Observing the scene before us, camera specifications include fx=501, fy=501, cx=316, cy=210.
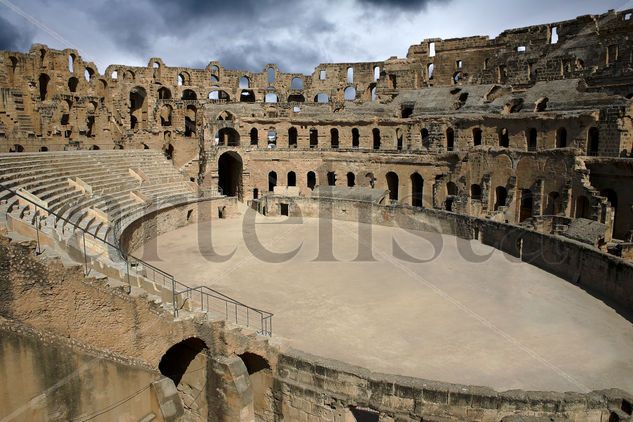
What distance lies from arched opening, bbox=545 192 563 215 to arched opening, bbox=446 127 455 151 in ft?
23.0

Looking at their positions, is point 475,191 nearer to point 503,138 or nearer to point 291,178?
point 503,138

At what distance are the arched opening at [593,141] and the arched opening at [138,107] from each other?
92.9ft

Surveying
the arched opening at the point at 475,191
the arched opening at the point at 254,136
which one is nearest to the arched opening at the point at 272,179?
Result: the arched opening at the point at 254,136

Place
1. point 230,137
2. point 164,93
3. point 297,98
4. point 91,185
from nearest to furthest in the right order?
point 91,185 → point 230,137 → point 164,93 → point 297,98

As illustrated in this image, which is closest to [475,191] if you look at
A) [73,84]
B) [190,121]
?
[190,121]

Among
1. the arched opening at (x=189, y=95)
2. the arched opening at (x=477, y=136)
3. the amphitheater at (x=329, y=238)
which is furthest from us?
the arched opening at (x=189, y=95)

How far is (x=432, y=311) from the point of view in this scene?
1338 cm

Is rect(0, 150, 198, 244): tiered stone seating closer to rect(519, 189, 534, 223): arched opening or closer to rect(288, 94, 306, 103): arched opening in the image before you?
rect(288, 94, 306, 103): arched opening

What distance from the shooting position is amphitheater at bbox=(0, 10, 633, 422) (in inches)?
350

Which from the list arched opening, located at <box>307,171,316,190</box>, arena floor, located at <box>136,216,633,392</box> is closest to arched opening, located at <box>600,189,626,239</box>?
arena floor, located at <box>136,216,633,392</box>

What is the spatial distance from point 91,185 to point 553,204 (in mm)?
20906

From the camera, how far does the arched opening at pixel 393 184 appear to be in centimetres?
3108

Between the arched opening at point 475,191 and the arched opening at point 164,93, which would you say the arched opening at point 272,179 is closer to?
the arched opening at point 164,93

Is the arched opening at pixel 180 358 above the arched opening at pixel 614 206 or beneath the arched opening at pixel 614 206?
beneath
